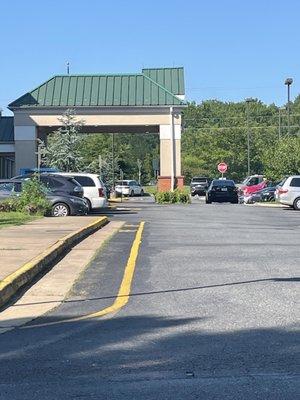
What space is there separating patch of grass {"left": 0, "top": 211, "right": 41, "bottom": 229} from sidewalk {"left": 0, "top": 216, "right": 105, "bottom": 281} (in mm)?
412

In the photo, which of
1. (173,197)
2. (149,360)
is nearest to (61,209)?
(173,197)

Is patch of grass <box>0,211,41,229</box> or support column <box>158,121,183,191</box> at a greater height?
support column <box>158,121,183,191</box>

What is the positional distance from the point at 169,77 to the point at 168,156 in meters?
7.30

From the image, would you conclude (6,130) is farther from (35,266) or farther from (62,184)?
(35,266)

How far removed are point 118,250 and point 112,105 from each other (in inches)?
1134

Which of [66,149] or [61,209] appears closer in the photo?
[61,209]

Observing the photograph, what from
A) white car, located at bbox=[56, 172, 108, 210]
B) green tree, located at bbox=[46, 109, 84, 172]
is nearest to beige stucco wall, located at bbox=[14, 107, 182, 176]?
green tree, located at bbox=[46, 109, 84, 172]

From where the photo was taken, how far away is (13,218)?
1959cm

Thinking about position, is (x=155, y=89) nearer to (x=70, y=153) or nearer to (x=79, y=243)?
(x=70, y=153)

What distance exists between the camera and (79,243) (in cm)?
1451

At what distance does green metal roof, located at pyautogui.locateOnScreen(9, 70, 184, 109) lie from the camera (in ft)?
136

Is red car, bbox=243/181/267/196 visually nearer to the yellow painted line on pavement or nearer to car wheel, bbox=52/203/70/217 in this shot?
car wheel, bbox=52/203/70/217

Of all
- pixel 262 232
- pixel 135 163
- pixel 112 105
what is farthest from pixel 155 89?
pixel 135 163

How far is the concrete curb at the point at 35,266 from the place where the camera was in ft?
28.2
